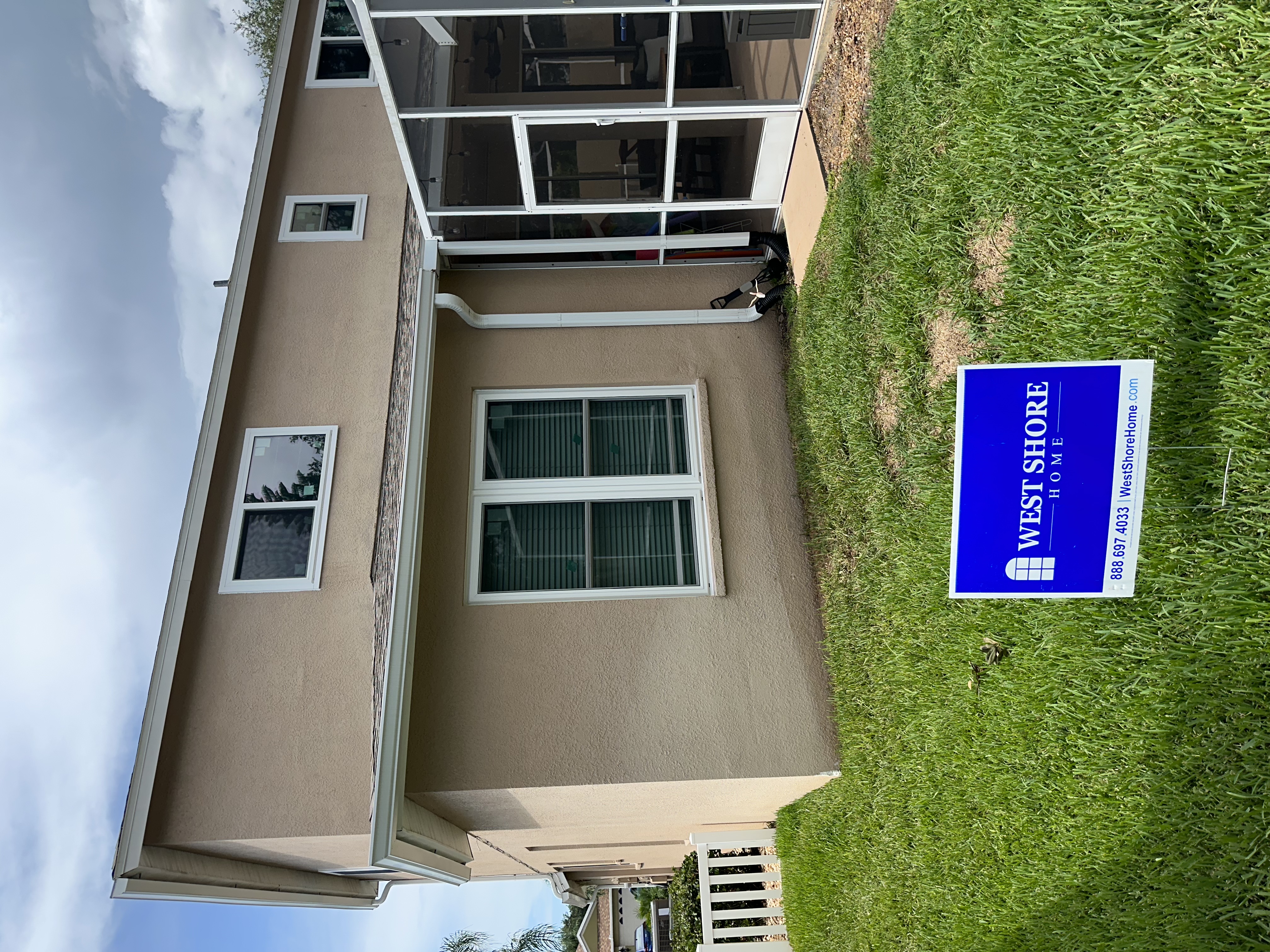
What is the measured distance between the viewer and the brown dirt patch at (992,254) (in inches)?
130

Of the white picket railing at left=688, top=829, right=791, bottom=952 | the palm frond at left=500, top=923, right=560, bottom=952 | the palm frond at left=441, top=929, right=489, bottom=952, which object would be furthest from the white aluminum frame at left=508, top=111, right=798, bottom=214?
the palm frond at left=500, top=923, right=560, bottom=952

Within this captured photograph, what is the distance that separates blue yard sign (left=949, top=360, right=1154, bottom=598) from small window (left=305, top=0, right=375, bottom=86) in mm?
7372

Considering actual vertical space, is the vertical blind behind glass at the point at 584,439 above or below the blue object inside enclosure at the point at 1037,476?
above

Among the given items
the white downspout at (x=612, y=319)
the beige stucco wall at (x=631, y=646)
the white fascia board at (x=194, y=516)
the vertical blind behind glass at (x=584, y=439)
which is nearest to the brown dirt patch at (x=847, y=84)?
the white downspout at (x=612, y=319)

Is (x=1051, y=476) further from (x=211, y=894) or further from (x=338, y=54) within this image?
(x=338, y=54)

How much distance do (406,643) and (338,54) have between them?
21.1 feet

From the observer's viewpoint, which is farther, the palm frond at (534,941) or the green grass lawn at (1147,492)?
the palm frond at (534,941)

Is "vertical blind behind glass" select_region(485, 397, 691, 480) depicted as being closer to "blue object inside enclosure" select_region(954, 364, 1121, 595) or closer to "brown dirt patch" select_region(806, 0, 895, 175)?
"brown dirt patch" select_region(806, 0, 895, 175)

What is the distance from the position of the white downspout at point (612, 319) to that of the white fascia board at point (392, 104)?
0.70m

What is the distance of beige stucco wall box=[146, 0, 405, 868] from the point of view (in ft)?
15.9

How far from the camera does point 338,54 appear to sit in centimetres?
781

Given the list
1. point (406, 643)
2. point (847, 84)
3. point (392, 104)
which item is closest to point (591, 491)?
point (406, 643)

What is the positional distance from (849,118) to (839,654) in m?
3.32

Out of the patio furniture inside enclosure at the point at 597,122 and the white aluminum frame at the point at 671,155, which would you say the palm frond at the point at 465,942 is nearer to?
the patio furniture inside enclosure at the point at 597,122
